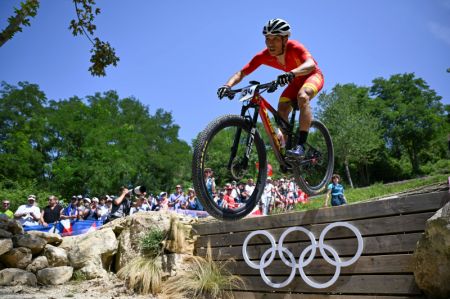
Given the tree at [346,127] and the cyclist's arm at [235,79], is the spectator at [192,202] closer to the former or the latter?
the cyclist's arm at [235,79]

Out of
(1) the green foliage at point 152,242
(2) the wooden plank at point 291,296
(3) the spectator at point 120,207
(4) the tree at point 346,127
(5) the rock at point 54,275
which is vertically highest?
(4) the tree at point 346,127

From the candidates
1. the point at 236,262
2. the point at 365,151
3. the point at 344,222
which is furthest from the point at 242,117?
the point at 365,151

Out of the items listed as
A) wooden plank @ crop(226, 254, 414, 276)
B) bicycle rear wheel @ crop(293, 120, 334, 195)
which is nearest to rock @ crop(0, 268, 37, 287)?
wooden plank @ crop(226, 254, 414, 276)

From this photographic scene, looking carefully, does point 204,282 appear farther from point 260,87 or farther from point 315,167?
point 260,87

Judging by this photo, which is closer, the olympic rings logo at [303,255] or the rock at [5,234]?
the olympic rings logo at [303,255]

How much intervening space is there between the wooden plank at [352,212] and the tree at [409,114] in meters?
41.6

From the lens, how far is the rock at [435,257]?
16.4ft

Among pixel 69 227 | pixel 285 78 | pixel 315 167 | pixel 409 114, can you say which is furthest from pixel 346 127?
pixel 285 78

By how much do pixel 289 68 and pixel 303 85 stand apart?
0.36m

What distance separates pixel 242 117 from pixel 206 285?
4.56m

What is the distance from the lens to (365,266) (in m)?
6.20

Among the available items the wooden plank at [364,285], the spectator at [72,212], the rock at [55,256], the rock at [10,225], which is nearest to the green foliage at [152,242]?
the rock at [55,256]

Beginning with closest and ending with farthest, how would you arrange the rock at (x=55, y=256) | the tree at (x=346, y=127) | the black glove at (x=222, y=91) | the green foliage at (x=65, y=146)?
the black glove at (x=222, y=91)
the rock at (x=55, y=256)
the green foliage at (x=65, y=146)
the tree at (x=346, y=127)

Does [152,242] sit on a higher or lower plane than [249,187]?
lower
